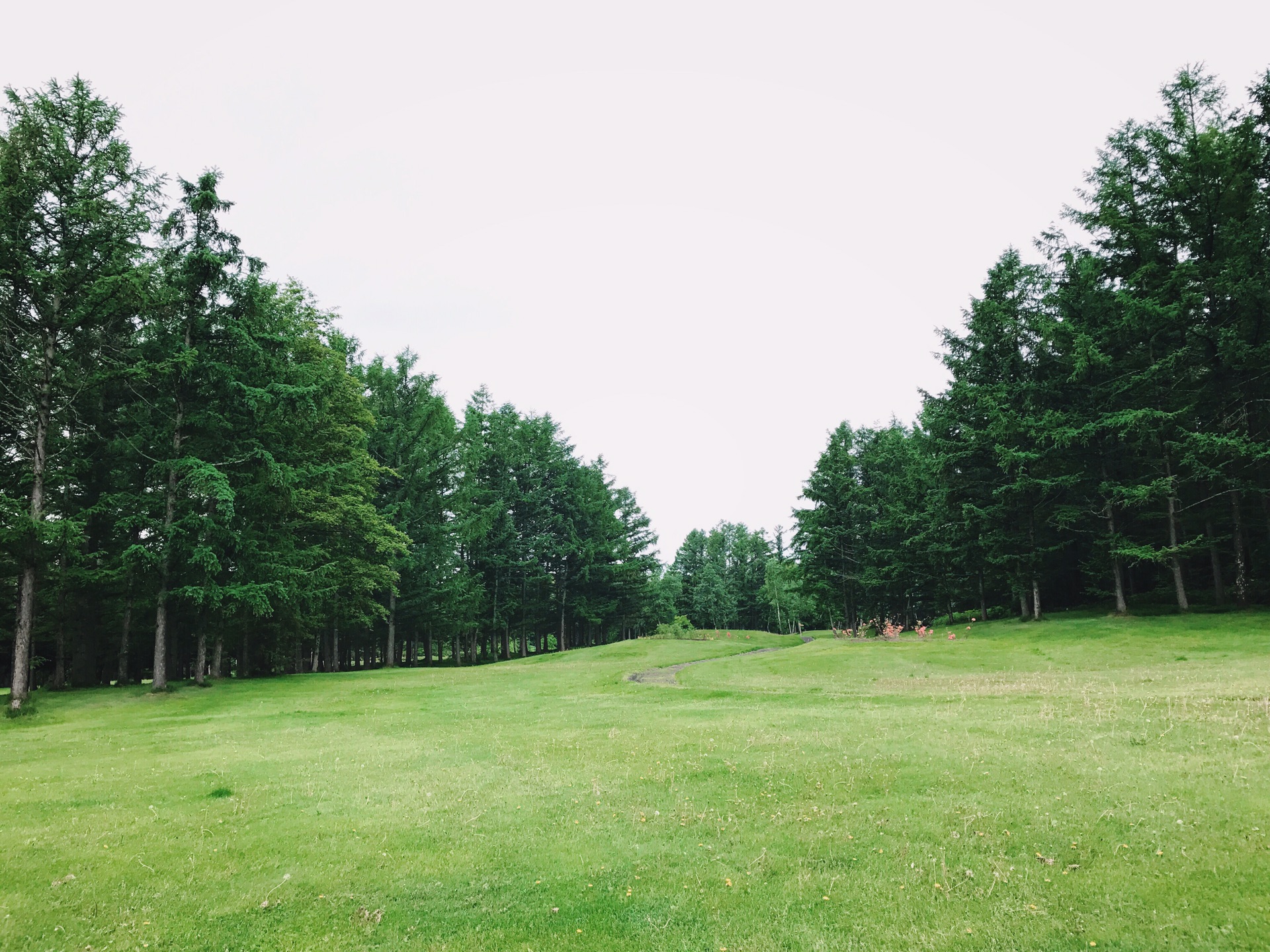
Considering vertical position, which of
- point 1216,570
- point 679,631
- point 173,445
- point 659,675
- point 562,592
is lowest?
point 679,631

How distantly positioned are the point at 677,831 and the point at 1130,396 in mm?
37971

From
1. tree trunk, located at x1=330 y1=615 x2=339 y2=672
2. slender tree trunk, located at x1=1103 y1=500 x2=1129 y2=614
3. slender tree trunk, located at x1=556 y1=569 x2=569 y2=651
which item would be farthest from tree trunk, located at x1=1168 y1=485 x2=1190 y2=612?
tree trunk, located at x1=330 y1=615 x2=339 y2=672

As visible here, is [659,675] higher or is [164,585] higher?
[164,585]

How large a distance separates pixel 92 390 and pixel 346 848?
27005 millimetres

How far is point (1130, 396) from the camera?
34812 millimetres

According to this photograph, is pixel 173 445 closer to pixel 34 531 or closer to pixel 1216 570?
pixel 34 531

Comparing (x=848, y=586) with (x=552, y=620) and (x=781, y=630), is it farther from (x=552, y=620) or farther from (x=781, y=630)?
(x=781, y=630)

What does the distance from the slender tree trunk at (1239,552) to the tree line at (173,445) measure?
136 feet

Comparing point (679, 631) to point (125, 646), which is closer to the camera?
point (125, 646)

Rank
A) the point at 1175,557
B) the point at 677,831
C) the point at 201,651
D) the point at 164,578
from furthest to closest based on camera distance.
Answer: the point at 1175,557, the point at 201,651, the point at 164,578, the point at 677,831

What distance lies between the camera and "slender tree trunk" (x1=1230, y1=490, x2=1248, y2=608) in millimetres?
30578

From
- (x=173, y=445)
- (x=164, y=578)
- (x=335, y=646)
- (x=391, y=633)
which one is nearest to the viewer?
(x=164, y=578)

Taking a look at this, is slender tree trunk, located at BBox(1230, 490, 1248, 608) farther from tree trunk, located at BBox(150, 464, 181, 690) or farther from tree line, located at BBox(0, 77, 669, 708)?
tree trunk, located at BBox(150, 464, 181, 690)

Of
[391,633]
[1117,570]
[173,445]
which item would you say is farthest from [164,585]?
[1117,570]
